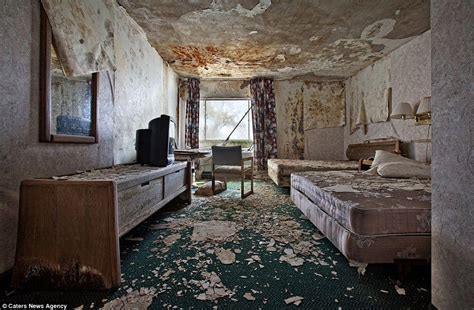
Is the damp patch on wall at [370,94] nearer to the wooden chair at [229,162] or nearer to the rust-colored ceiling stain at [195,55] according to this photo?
the wooden chair at [229,162]

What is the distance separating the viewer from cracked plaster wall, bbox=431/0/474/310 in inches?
33.8

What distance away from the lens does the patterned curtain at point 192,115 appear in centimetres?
590

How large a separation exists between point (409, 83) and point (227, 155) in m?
3.12

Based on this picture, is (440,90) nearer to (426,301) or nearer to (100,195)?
(426,301)

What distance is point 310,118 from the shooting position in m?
5.97

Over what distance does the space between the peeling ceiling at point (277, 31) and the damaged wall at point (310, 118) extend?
80 cm

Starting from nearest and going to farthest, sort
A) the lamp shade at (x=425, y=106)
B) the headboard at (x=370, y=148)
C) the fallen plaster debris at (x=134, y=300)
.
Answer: the fallen plaster debris at (x=134, y=300) < the lamp shade at (x=425, y=106) < the headboard at (x=370, y=148)

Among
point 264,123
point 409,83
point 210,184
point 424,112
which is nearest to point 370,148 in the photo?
Answer: point 409,83

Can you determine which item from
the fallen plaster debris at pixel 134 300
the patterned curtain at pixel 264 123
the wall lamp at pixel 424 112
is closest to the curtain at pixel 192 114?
the patterned curtain at pixel 264 123

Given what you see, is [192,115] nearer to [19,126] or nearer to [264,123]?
[264,123]

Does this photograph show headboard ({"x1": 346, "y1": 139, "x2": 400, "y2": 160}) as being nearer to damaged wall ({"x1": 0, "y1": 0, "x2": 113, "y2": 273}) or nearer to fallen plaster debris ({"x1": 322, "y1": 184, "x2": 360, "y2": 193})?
fallen plaster debris ({"x1": 322, "y1": 184, "x2": 360, "y2": 193})

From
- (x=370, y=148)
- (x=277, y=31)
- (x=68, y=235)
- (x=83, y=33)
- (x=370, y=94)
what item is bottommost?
(x=68, y=235)

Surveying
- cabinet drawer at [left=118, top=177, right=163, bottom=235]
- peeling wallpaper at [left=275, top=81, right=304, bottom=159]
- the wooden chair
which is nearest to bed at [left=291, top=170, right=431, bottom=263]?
cabinet drawer at [left=118, top=177, right=163, bottom=235]

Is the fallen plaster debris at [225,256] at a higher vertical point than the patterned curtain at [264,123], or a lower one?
lower
